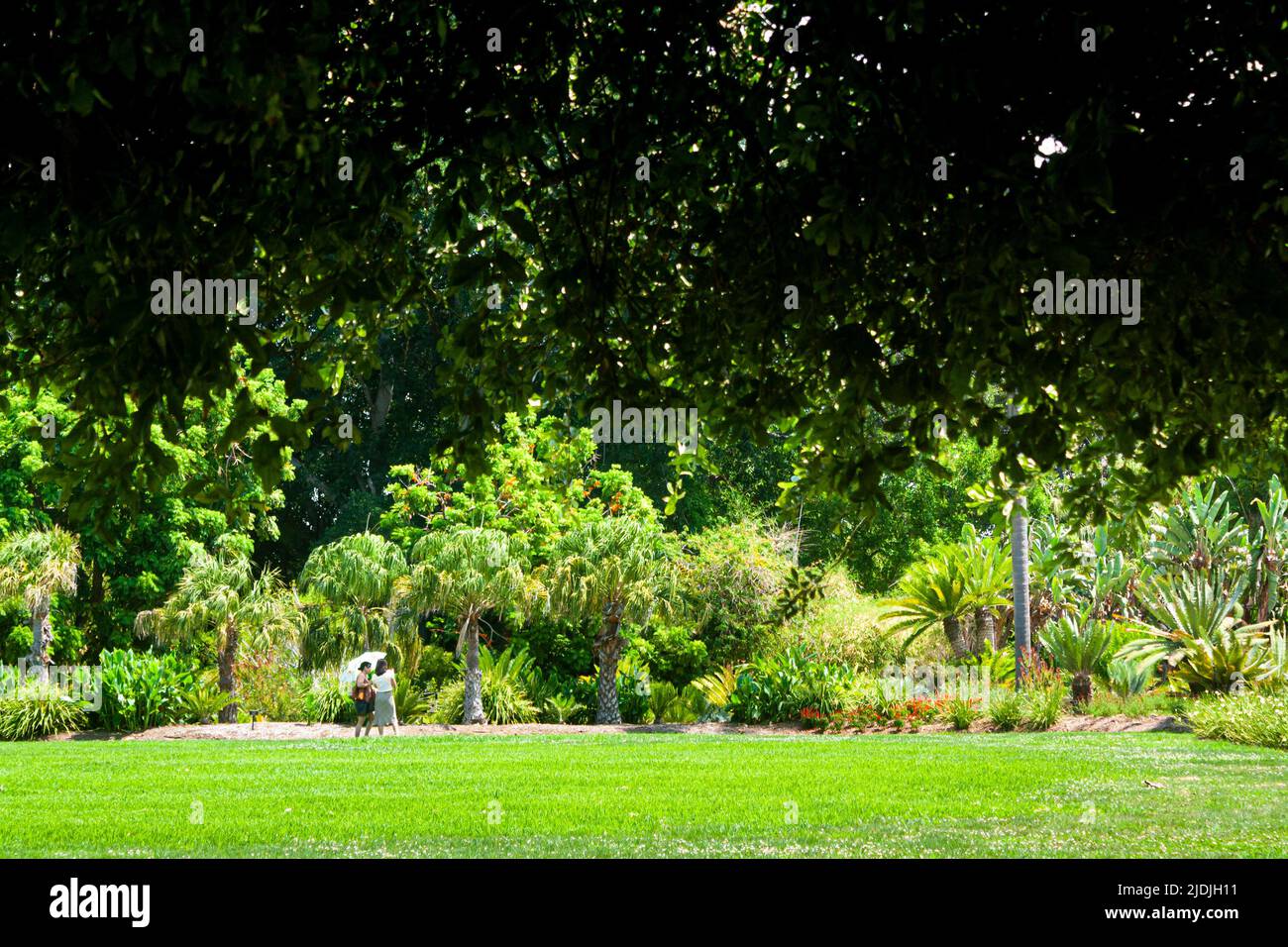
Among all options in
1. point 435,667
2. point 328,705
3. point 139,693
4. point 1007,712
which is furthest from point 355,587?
point 1007,712

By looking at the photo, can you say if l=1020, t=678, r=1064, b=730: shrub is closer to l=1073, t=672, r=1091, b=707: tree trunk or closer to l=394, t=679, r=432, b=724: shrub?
l=1073, t=672, r=1091, b=707: tree trunk

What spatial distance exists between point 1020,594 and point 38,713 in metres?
15.8

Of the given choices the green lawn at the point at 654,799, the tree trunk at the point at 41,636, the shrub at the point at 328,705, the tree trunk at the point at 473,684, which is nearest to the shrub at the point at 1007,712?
the green lawn at the point at 654,799

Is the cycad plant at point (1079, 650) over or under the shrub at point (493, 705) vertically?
over

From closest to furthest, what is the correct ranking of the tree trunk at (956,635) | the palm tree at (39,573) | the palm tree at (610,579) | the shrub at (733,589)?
1. the palm tree at (39,573)
2. the palm tree at (610,579)
3. the tree trunk at (956,635)
4. the shrub at (733,589)

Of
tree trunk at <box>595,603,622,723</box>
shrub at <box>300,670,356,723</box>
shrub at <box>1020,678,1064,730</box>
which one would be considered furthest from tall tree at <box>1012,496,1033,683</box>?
shrub at <box>300,670,356,723</box>

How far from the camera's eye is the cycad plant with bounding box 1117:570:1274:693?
1916cm

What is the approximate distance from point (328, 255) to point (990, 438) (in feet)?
9.27

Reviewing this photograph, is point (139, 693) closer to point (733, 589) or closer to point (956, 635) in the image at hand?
point (733, 589)

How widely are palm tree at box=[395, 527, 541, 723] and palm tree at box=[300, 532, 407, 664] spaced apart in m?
0.40

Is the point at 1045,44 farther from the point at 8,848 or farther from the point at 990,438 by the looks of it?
the point at 8,848

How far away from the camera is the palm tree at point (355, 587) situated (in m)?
20.6

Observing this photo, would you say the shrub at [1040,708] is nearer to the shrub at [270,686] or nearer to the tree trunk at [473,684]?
the tree trunk at [473,684]

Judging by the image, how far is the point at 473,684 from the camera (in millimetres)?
20609
